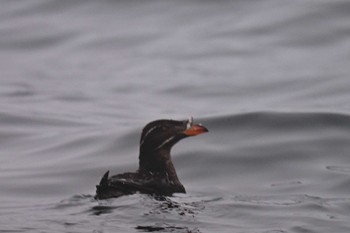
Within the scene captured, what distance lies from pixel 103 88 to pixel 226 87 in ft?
8.96

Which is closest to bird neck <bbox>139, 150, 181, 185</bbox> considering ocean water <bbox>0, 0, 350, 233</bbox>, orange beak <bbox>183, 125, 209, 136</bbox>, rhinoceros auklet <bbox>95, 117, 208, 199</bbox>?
rhinoceros auklet <bbox>95, 117, 208, 199</bbox>

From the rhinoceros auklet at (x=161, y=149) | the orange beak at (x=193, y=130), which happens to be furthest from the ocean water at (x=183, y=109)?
the orange beak at (x=193, y=130)

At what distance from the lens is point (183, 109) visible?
25.0 m

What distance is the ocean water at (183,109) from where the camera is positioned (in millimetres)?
15094

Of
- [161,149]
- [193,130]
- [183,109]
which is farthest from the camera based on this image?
[183,109]

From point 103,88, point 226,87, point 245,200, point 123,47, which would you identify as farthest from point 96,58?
point 245,200

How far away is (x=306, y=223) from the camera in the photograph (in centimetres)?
1462

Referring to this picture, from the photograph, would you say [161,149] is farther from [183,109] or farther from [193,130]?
[183,109]

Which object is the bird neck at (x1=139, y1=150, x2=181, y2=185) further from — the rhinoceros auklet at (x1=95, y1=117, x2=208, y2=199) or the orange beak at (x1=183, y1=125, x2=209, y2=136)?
the orange beak at (x1=183, y1=125, x2=209, y2=136)

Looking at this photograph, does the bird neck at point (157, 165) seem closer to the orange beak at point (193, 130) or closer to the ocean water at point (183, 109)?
the ocean water at point (183, 109)

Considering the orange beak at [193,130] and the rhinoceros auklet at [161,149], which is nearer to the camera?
the rhinoceros auklet at [161,149]

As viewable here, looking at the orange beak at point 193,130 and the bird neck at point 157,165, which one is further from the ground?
the orange beak at point 193,130

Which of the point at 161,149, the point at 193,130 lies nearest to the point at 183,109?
the point at 161,149

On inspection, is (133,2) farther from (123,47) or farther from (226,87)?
(226,87)
